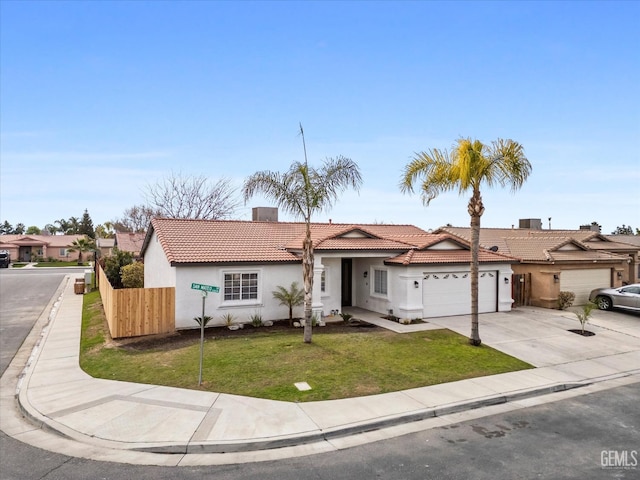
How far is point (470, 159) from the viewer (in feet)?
42.7

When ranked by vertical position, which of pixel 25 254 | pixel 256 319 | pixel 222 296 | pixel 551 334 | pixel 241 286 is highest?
pixel 25 254

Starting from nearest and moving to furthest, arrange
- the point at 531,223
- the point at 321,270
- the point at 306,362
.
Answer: the point at 306,362 → the point at 321,270 → the point at 531,223

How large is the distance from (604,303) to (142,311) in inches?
814

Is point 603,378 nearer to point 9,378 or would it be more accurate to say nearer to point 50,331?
point 9,378

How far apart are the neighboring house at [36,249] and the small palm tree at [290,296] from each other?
6320 cm

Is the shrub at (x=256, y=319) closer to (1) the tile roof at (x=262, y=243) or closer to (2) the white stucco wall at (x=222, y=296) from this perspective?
(2) the white stucco wall at (x=222, y=296)

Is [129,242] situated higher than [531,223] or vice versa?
[531,223]

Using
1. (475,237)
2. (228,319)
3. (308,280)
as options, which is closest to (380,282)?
(308,280)

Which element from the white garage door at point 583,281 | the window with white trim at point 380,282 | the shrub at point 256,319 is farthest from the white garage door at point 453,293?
the shrub at point 256,319

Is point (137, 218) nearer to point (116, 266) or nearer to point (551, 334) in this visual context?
point (116, 266)

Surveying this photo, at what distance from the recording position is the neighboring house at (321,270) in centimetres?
1620

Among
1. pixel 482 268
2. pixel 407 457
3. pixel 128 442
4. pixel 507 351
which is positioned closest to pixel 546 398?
pixel 507 351

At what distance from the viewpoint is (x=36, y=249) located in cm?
7012

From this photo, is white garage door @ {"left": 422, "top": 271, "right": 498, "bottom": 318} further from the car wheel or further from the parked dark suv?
the parked dark suv
